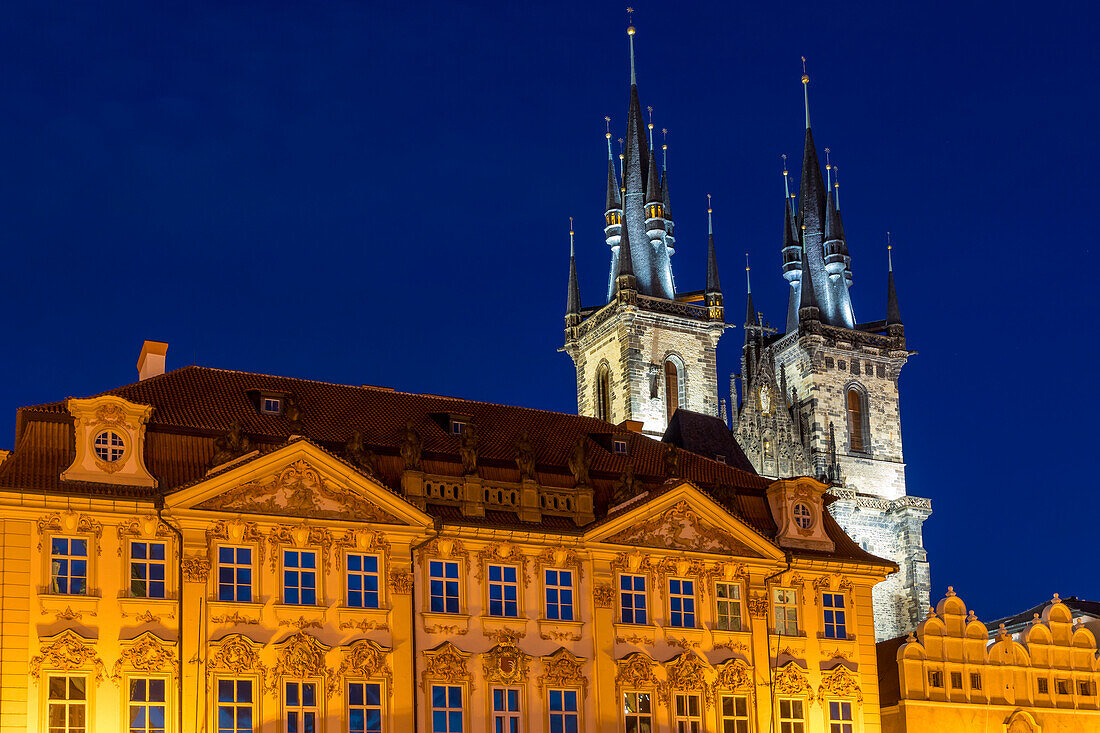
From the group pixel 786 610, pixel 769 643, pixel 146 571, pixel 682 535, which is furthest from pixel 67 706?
pixel 786 610

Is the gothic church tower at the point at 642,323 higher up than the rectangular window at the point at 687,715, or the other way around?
the gothic church tower at the point at 642,323

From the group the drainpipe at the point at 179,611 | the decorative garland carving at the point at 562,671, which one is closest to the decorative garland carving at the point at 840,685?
the decorative garland carving at the point at 562,671

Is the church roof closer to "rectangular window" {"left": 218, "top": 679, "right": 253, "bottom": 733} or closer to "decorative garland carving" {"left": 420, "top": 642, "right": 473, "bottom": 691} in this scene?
"decorative garland carving" {"left": 420, "top": 642, "right": 473, "bottom": 691}

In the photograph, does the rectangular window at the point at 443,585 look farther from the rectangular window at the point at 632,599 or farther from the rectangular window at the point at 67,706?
the rectangular window at the point at 67,706

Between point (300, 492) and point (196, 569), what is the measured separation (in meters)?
3.69

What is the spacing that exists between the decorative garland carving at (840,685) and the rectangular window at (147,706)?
21.0m

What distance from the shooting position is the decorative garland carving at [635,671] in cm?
5069

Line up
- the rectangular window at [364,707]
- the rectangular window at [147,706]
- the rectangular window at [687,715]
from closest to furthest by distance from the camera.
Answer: the rectangular window at [147,706], the rectangular window at [364,707], the rectangular window at [687,715]

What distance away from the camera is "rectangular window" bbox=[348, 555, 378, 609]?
47625mm

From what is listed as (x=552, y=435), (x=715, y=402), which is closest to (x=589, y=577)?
(x=552, y=435)

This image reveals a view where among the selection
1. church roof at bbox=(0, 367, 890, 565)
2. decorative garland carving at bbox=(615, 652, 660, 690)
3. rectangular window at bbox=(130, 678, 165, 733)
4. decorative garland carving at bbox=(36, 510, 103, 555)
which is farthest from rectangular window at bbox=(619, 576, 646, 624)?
decorative garland carving at bbox=(36, 510, 103, 555)

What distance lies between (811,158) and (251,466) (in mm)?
84870

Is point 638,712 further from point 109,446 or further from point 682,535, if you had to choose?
point 109,446

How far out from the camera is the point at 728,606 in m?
53.2
